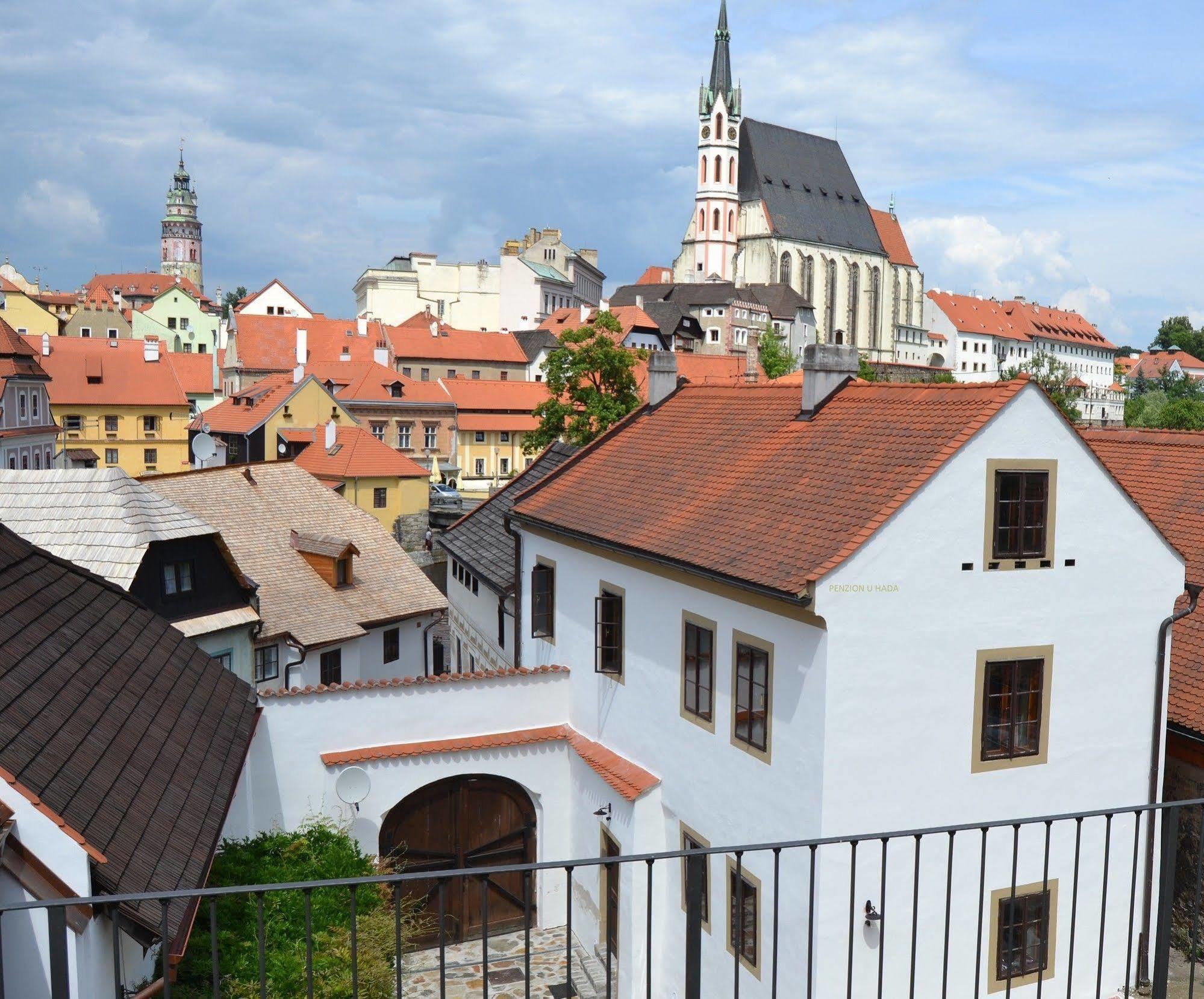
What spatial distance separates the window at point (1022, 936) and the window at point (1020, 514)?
4026 mm

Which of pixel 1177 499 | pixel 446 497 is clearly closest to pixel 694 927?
pixel 1177 499

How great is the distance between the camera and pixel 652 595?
15.8 meters

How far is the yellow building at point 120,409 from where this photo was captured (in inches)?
2436

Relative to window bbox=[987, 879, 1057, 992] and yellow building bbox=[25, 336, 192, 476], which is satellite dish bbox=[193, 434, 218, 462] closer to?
window bbox=[987, 879, 1057, 992]

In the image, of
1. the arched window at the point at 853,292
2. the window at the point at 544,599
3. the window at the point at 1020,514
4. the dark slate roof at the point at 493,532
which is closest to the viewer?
the window at the point at 1020,514

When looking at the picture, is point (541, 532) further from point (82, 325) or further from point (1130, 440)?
point (82, 325)

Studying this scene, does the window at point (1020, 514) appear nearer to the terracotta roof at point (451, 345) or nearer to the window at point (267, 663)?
the window at point (267, 663)

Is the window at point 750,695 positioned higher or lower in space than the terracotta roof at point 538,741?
higher

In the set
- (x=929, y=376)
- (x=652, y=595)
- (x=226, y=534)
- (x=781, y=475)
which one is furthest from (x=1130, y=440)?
(x=929, y=376)

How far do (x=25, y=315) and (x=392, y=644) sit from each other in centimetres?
7951

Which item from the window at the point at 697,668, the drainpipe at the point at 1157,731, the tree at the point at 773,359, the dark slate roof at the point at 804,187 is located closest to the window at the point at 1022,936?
the drainpipe at the point at 1157,731

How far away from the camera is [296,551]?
1040 inches

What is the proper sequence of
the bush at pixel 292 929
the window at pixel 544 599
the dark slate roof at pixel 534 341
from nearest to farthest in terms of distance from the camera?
the bush at pixel 292 929
the window at pixel 544 599
the dark slate roof at pixel 534 341

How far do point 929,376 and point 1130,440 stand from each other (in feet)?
308
